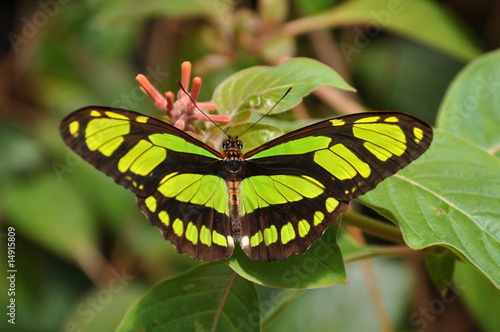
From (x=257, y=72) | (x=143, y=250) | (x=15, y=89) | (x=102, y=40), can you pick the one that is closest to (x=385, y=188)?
(x=257, y=72)

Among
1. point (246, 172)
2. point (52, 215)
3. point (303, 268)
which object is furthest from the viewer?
point (52, 215)

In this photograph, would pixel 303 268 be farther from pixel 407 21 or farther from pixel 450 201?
pixel 407 21

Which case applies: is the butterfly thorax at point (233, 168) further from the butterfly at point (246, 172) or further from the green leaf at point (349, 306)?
the green leaf at point (349, 306)

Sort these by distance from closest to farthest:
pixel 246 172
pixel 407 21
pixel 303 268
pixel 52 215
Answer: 1. pixel 303 268
2. pixel 246 172
3. pixel 407 21
4. pixel 52 215

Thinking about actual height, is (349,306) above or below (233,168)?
below

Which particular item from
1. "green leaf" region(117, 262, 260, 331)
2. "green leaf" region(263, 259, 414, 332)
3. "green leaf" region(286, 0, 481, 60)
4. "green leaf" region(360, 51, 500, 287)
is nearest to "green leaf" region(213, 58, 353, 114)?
"green leaf" region(360, 51, 500, 287)

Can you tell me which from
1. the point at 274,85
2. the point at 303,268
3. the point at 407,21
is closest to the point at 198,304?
the point at 303,268

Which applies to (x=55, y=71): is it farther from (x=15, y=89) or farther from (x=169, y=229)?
(x=169, y=229)
